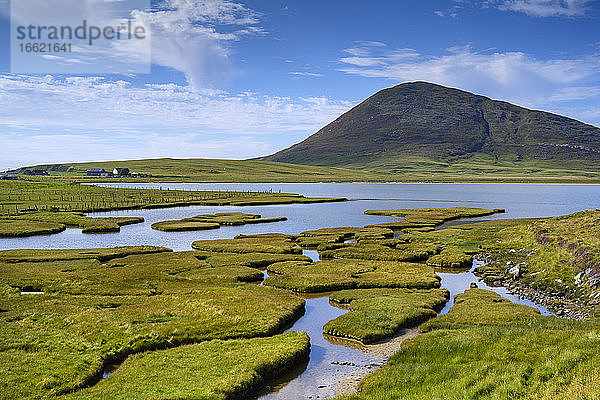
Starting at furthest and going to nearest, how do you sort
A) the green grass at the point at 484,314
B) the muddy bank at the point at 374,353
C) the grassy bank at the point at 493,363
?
the green grass at the point at 484,314 < the muddy bank at the point at 374,353 < the grassy bank at the point at 493,363

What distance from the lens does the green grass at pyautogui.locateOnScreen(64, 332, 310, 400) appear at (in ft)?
75.5

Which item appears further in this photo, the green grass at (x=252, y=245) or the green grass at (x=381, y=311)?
the green grass at (x=252, y=245)

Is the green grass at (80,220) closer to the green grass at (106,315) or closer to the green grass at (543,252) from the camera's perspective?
the green grass at (106,315)

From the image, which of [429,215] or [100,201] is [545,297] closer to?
[429,215]

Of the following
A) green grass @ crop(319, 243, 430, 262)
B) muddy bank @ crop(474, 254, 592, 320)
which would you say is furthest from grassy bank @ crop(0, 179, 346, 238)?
muddy bank @ crop(474, 254, 592, 320)

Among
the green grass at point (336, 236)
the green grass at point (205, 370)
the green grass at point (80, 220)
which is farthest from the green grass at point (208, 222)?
the green grass at point (205, 370)

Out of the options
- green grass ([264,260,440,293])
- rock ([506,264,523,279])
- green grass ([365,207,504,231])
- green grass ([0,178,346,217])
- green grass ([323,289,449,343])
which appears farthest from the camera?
green grass ([0,178,346,217])

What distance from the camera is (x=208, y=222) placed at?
108250 millimetres

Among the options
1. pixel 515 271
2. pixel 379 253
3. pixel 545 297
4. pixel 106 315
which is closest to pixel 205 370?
pixel 106 315

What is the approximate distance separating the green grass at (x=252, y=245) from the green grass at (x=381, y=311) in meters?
26.2

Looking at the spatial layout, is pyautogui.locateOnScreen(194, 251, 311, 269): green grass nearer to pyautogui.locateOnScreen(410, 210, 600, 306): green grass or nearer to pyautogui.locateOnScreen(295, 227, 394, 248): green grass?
pyautogui.locateOnScreen(295, 227, 394, 248): green grass

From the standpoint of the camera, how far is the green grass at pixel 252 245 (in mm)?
71500

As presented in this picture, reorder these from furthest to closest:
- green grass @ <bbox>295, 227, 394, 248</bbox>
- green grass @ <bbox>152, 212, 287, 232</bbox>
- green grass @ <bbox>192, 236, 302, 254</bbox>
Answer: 1. green grass @ <bbox>152, 212, 287, 232</bbox>
2. green grass @ <bbox>295, 227, 394, 248</bbox>
3. green grass @ <bbox>192, 236, 302, 254</bbox>

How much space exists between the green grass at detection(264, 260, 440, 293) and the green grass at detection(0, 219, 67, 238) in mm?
57645
